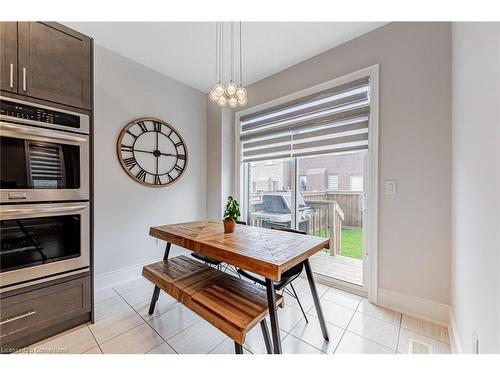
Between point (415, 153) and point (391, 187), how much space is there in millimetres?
346

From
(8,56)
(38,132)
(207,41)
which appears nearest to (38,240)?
(38,132)

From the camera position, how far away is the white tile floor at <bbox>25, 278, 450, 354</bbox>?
147cm

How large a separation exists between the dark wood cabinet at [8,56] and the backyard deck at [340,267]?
3.22 metres

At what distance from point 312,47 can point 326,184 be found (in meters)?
1.56

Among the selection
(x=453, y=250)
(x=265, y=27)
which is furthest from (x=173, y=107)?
(x=453, y=250)

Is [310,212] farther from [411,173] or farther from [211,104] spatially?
[211,104]

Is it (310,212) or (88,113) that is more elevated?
(88,113)

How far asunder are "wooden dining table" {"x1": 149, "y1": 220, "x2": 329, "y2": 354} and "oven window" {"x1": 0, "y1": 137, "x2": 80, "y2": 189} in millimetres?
814

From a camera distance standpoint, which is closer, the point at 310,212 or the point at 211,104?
the point at 310,212

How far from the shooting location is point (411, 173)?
1.81m

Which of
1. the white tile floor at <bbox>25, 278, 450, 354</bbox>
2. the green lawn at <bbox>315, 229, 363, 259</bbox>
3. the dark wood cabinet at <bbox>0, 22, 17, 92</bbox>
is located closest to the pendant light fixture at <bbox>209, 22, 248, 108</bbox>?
the dark wood cabinet at <bbox>0, 22, 17, 92</bbox>

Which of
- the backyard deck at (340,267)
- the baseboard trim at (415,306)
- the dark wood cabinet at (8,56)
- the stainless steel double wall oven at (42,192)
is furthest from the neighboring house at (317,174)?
the dark wood cabinet at (8,56)
